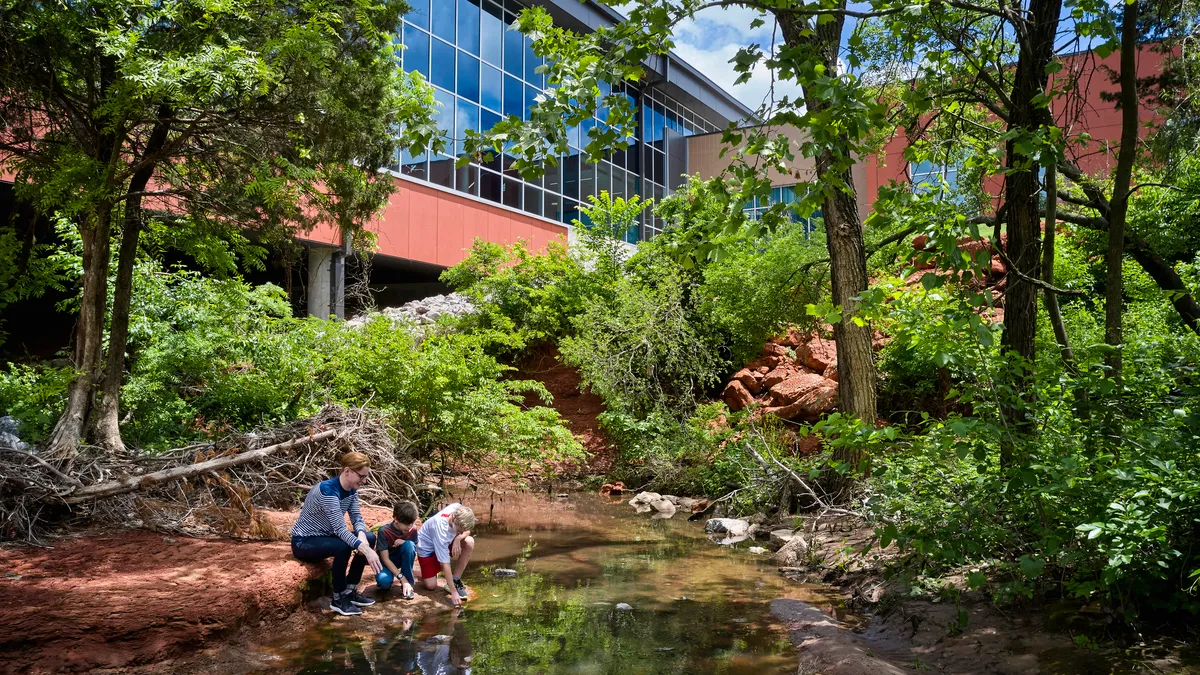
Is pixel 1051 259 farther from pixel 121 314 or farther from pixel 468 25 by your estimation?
pixel 468 25

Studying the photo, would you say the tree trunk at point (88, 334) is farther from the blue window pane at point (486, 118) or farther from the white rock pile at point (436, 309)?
the blue window pane at point (486, 118)

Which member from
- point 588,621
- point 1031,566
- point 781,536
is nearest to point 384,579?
point 588,621

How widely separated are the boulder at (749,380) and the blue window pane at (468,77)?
44.5 ft

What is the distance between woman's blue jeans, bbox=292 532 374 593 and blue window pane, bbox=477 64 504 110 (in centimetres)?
2182

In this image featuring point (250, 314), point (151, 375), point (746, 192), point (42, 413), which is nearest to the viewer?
point (746, 192)

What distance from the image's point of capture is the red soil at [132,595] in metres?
5.06

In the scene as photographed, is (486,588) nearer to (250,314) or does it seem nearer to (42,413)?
(42,413)

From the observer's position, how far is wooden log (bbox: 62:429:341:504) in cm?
780

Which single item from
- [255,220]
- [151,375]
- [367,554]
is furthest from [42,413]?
[367,554]

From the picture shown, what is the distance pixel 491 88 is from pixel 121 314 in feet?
62.9

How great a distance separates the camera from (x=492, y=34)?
27359 millimetres

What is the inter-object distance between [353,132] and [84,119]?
2.75 meters

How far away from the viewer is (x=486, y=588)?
7.86 meters

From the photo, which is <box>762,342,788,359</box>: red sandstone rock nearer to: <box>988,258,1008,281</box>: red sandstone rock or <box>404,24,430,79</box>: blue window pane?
<box>988,258,1008,281</box>: red sandstone rock
